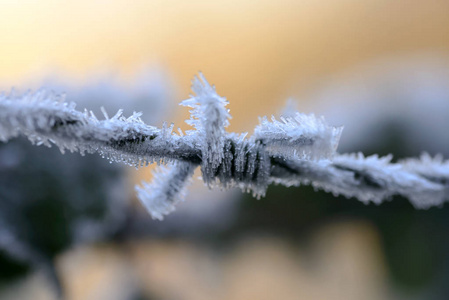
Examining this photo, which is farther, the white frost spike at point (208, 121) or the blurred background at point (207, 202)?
the blurred background at point (207, 202)

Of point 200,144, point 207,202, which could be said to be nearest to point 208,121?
point 200,144

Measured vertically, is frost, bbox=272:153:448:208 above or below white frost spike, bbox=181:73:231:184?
above

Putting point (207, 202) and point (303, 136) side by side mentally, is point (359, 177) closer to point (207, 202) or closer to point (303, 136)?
point (303, 136)

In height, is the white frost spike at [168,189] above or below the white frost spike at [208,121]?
below

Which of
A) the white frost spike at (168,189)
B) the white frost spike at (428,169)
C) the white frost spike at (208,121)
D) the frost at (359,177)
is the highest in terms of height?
the white frost spike at (428,169)

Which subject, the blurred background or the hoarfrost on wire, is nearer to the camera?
the hoarfrost on wire

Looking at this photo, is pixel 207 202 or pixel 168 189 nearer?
pixel 168 189

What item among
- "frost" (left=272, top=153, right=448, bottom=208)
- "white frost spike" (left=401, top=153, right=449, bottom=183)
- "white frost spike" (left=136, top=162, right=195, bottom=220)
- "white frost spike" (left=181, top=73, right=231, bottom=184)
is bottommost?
"white frost spike" (left=136, top=162, right=195, bottom=220)
